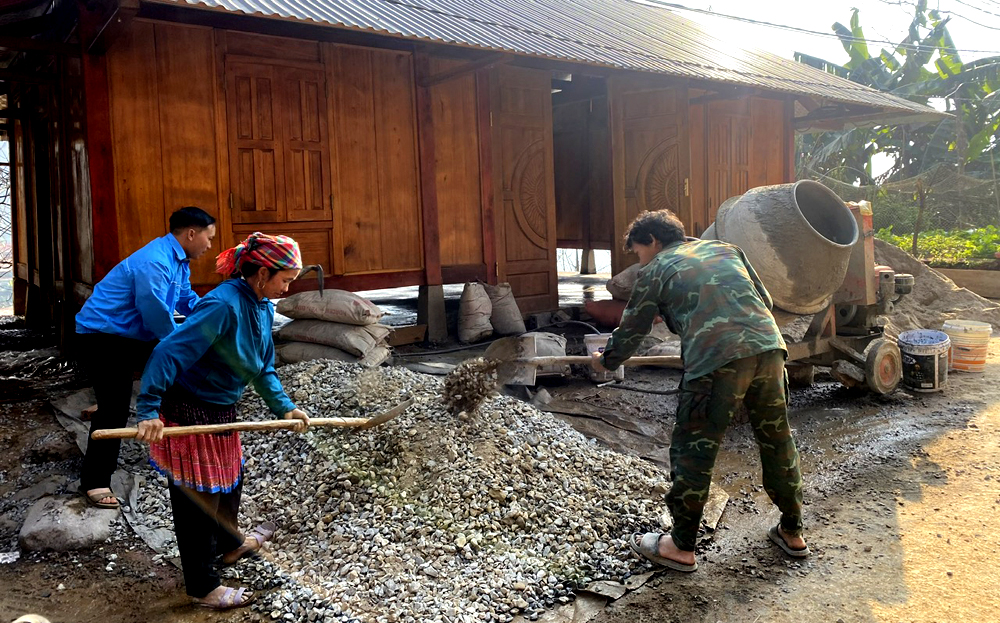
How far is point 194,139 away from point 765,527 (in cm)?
503

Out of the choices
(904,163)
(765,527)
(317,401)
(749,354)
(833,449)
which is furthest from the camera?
(904,163)

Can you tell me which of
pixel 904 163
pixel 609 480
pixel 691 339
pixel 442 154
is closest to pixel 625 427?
pixel 609 480

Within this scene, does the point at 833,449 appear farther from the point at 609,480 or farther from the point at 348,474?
the point at 348,474

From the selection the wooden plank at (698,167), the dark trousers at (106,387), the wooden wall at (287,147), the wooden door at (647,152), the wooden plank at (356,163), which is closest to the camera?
the dark trousers at (106,387)

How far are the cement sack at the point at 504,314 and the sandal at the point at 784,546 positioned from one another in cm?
417

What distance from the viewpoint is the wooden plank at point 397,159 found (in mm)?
6938

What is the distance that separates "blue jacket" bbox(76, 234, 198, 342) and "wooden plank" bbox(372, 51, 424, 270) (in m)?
3.31

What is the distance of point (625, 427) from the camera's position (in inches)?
207

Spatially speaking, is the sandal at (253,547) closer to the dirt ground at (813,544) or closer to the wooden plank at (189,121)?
the dirt ground at (813,544)

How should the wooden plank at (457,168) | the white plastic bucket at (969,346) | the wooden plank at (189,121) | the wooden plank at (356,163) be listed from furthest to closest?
1. the wooden plank at (457,168)
2. the white plastic bucket at (969,346)
3. the wooden plank at (356,163)
4. the wooden plank at (189,121)

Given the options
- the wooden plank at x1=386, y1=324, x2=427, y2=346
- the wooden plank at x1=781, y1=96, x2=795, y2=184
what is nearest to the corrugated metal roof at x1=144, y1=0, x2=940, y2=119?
the wooden plank at x1=781, y1=96, x2=795, y2=184

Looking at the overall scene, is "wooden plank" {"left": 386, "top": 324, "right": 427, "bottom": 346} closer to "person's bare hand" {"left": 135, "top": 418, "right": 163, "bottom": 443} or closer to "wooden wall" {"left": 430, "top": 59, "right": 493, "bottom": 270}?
"wooden wall" {"left": 430, "top": 59, "right": 493, "bottom": 270}

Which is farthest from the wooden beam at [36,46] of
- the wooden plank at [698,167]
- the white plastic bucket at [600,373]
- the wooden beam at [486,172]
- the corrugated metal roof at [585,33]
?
the wooden plank at [698,167]

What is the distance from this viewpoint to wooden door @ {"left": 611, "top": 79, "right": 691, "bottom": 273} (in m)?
8.75
